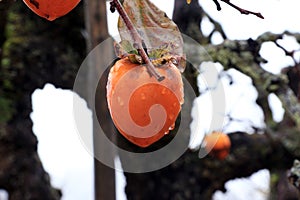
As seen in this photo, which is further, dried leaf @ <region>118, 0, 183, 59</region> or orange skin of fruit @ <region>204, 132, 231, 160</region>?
orange skin of fruit @ <region>204, 132, 231, 160</region>

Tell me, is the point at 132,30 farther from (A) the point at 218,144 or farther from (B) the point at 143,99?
(A) the point at 218,144

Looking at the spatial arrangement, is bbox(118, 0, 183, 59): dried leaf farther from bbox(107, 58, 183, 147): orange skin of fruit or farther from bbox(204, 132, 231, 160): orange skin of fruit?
bbox(204, 132, 231, 160): orange skin of fruit

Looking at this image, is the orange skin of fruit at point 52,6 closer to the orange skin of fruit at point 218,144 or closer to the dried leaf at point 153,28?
the dried leaf at point 153,28

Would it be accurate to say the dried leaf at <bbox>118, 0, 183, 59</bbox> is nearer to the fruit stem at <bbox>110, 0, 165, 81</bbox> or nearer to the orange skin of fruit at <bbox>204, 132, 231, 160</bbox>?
the fruit stem at <bbox>110, 0, 165, 81</bbox>

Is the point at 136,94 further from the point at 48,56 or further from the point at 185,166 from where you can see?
the point at 185,166

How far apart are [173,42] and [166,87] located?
0.07m

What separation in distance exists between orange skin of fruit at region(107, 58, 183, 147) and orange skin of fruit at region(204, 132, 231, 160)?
104 centimetres

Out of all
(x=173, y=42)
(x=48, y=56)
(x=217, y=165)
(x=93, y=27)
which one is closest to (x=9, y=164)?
(x=48, y=56)

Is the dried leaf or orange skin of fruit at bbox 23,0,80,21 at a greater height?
orange skin of fruit at bbox 23,0,80,21

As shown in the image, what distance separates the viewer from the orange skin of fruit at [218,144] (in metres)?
1.64

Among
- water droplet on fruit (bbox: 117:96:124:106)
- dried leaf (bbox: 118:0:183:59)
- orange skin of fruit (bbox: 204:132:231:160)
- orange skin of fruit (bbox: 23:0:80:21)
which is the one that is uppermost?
orange skin of fruit (bbox: 23:0:80:21)

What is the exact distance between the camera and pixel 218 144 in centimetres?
169

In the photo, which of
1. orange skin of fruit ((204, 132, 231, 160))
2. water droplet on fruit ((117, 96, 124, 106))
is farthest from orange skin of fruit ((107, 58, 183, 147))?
orange skin of fruit ((204, 132, 231, 160))

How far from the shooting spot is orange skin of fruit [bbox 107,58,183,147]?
569mm
